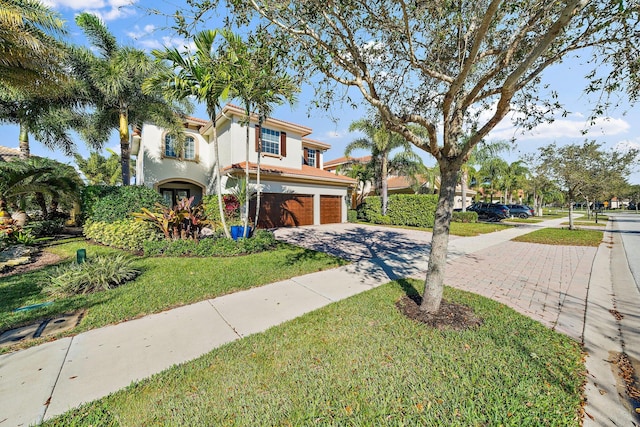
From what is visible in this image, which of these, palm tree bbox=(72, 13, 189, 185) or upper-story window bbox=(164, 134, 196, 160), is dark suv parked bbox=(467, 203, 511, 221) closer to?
upper-story window bbox=(164, 134, 196, 160)

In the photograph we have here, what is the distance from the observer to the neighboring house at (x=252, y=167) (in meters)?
14.4

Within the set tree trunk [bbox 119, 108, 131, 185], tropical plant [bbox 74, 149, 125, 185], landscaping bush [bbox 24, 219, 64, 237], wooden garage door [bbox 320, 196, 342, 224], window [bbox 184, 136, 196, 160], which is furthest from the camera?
tropical plant [bbox 74, 149, 125, 185]

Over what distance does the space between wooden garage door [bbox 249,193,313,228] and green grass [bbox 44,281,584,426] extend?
37.2 feet

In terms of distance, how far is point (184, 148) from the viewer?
50.6ft

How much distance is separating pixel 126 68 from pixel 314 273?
13.3 m

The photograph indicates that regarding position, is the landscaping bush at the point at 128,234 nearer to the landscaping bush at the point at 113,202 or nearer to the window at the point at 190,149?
the landscaping bush at the point at 113,202

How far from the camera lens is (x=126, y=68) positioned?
1124 centimetres

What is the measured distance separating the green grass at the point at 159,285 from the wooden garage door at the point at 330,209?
944 cm

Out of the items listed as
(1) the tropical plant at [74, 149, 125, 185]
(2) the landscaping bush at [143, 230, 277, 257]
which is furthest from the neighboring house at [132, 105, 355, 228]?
(1) the tropical plant at [74, 149, 125, 185]

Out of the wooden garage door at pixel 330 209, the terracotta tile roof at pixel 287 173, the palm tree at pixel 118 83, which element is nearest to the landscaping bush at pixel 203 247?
the terracotta tile roof at pixel 287 173

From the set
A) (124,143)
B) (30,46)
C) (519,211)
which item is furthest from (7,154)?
(519,211)

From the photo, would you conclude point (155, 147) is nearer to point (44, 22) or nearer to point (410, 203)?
point (44, 22)

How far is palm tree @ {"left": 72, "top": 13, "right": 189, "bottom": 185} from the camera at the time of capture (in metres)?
11.1

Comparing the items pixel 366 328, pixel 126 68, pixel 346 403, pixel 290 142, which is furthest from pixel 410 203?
pixel 126 68
